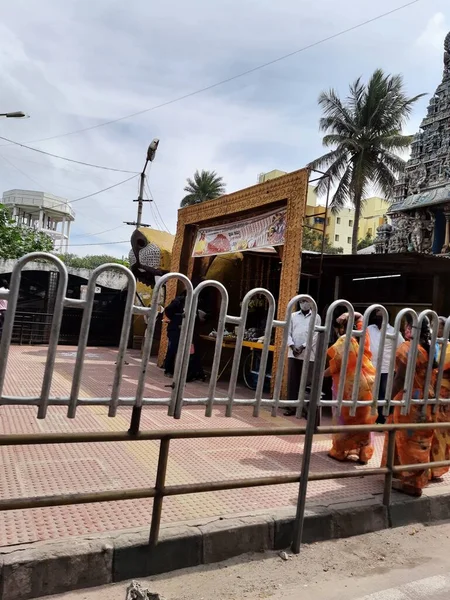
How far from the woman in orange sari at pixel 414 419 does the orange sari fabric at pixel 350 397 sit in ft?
1.90

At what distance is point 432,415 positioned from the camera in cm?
403

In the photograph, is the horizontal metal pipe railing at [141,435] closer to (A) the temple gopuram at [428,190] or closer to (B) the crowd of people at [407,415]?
(B) the crowd of people at [407,415]

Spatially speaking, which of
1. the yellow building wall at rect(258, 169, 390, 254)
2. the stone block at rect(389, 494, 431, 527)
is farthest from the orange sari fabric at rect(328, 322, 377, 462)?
the yellow building wall at rect(258, 169, 390, 254)

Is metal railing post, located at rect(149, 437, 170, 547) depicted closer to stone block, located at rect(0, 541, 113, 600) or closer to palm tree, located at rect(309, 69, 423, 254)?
stone block, located at rect(0, 541, 113, 600)

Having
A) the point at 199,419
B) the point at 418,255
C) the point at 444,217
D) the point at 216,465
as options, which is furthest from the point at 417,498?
the point at 444,217

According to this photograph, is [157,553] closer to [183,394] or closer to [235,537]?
[235,537]

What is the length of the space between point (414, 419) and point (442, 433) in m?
0.64

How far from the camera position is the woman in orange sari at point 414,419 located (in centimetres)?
380

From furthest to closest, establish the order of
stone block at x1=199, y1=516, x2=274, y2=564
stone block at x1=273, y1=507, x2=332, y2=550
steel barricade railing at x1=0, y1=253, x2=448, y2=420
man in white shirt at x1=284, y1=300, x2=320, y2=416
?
man in white shirt at x1=284, y1=300, x2=320, y2=416 < stone block at x1=273, y1=507, x2=332, y2=550 < stone block at x1=199, y1=516, x2=274, y2=564 < steel barricade railing at x1=0, y1=253, x2=448, y2=420

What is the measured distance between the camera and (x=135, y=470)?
13.2 feet

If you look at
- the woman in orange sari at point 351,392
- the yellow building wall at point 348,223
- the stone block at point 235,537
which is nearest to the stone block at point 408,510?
the woman in orange sari at point 351,392

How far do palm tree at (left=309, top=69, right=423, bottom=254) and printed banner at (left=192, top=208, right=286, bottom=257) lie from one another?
1368 centimetres

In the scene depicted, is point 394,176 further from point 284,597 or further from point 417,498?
point 284,597

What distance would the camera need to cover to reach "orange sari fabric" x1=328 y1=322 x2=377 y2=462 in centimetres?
458
